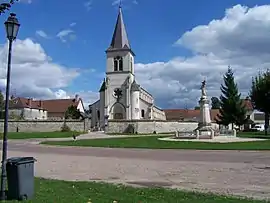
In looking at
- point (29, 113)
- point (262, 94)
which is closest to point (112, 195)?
point (262, 94)

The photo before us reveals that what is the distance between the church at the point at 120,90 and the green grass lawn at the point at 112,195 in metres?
76.2

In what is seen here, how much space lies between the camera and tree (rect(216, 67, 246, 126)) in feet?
218

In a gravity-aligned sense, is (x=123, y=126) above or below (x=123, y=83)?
below

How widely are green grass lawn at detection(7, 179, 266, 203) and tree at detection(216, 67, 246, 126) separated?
195 feet

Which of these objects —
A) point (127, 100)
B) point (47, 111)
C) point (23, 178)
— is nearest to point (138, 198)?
point (23, 178)

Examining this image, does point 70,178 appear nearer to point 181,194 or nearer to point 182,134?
point 181,194

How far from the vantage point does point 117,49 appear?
3625 inches

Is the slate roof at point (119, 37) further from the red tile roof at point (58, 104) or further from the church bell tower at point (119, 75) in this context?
the red tile roof at point (58, 104)

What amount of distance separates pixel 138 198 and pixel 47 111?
4751 inches

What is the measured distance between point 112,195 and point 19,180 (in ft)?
7.31

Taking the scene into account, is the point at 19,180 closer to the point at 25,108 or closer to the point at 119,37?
the point at 119,37

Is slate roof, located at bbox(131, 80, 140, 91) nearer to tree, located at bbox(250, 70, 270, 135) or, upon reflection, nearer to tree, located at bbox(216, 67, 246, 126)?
tree, located at bbox(216, 67, 246, 126)

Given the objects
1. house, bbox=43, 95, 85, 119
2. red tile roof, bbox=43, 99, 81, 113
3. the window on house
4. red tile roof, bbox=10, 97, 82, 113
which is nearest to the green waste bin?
the window on house

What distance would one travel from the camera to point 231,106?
6662 centimetres
